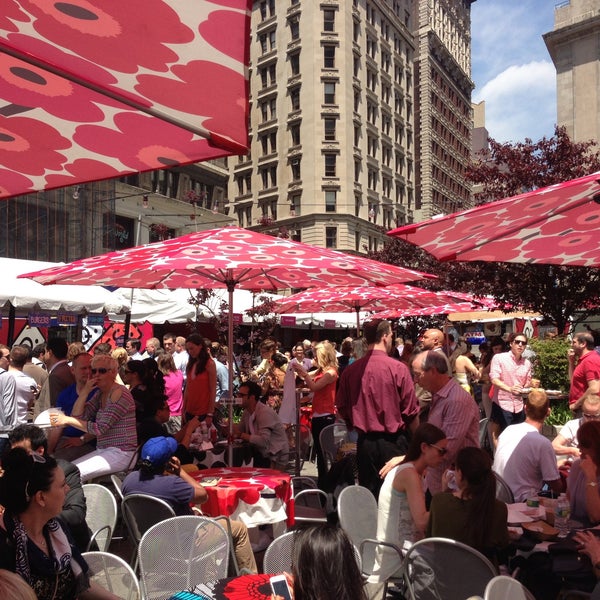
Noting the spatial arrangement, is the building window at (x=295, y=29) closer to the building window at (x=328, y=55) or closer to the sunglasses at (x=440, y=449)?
the building window at (x=328, y=55)

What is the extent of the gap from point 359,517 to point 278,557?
1.08 meters

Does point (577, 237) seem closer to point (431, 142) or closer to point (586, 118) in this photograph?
point (586, 118)

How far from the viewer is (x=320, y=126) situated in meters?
55.8

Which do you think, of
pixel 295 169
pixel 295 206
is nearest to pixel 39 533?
pixel 295 206

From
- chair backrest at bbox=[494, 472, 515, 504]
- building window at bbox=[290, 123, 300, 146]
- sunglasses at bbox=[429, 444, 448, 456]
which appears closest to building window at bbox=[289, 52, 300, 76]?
building window at bbox=[290, 123, 300, 146]

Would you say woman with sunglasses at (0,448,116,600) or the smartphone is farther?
woman with sunglasses at (0,448,116,600)

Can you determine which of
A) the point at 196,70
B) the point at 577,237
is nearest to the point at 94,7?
the point at 196,70

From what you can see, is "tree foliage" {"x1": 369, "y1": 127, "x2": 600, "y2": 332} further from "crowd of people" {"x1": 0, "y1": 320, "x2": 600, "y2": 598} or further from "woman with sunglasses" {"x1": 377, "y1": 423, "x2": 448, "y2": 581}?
"woman with sunglasses" {"x1": 377, "y1": 423, "x2": 448, "y2": 581}

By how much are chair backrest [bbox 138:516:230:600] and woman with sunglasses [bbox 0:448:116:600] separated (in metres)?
0.38

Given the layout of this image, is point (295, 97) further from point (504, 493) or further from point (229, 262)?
point (504, 493)

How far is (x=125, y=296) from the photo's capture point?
39.2 ft

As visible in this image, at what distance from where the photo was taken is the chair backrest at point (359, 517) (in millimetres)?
4242

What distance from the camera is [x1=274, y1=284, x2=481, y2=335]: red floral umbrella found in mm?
10671

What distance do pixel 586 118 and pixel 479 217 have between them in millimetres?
34528
